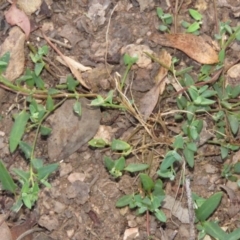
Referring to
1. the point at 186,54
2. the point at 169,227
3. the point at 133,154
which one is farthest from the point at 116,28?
the point at 169,227

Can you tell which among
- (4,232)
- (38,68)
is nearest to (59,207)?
(4,232)

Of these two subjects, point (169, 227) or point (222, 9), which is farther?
point (222, 9)

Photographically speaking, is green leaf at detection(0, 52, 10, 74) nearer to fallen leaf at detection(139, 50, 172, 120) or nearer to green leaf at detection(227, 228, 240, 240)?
fallen leaf at detection(139, 50, 172, 120)

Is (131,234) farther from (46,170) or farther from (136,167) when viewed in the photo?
(46,170)

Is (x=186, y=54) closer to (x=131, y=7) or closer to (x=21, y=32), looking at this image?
(x=131, y=7)

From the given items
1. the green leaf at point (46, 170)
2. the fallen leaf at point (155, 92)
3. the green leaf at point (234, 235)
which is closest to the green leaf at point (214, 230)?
the green leaf at point (234, 235)
